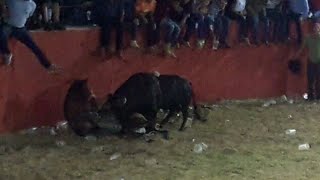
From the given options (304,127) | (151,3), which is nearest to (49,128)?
(151,3)

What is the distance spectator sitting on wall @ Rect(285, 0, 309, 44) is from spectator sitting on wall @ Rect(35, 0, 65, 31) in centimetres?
393

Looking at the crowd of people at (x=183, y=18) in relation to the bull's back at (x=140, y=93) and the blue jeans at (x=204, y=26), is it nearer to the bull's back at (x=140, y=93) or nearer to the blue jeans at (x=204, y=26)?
the blue jeans at (x=204, y=26)

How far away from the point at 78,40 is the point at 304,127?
3165 mm

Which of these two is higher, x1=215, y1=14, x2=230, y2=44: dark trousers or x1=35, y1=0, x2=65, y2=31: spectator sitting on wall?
x1=35, y1=0, x2=65, y2=31: spectator sitting on wall

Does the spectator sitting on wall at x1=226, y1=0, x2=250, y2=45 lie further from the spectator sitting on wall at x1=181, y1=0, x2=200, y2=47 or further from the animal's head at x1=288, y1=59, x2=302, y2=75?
the animal's head at x1=288, y1=59, x2=302, y2=75

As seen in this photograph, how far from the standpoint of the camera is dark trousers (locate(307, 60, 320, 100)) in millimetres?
11875

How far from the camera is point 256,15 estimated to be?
38.3 feet

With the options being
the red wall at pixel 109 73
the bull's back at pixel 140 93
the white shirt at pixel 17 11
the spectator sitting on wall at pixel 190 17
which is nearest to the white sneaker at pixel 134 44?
the red wall at pixel 109 73

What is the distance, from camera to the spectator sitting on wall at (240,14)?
37.6 ft

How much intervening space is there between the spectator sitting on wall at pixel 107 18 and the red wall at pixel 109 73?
0.41 ft

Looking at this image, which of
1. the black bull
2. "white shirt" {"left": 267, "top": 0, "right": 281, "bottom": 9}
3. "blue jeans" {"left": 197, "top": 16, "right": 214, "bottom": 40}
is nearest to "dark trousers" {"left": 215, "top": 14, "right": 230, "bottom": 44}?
"blue jeans" {"left": 197, "top": 16, "right": 214, "bottom": 40}

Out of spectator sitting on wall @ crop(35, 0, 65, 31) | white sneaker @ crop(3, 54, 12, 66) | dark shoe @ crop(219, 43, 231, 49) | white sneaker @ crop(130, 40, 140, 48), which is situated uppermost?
spectator sitting on wall @ crop(35, 0, 65, 31)

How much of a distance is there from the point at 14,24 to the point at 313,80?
5041mm

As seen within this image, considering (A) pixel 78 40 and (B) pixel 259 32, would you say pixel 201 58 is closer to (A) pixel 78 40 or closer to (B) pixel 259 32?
(B) pixel 259 32
